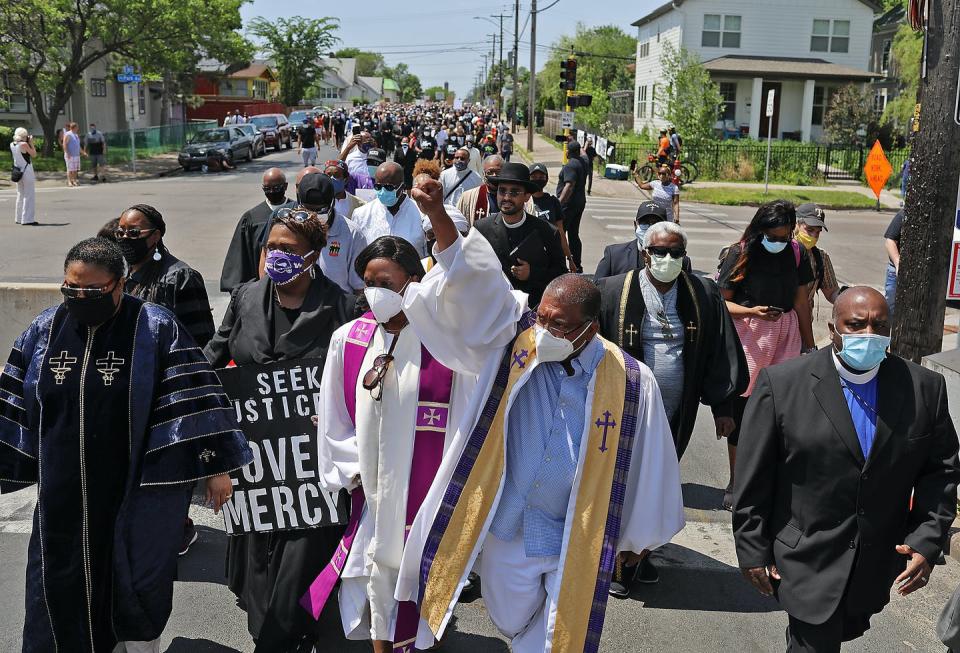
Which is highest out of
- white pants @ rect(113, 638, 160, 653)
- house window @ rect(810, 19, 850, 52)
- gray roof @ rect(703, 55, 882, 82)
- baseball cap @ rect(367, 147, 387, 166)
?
house window @ rect(810, 19, 850, 52)

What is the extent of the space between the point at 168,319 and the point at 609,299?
2.46 metres

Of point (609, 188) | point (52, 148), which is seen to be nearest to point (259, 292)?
point (609, 188)

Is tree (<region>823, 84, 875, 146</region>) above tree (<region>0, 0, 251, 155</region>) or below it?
below

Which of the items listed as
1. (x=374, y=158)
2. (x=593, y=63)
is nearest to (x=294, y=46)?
(x=593, y=63)

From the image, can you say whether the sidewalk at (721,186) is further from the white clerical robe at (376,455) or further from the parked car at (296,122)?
the white clerical robe at (376,455)

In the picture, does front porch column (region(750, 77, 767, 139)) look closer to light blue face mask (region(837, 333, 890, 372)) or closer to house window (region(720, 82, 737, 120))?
house window (region(720, 82, 737, 120))

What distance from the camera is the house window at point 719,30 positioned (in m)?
44.4

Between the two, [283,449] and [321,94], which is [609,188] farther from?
[321,94]

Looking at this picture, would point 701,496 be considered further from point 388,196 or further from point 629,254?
point 388,196

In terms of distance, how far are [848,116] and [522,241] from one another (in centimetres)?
3606

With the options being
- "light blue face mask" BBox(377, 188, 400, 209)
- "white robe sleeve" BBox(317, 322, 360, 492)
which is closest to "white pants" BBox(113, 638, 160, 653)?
"white robe sleeve" BBox(317, 322, 360, 492)

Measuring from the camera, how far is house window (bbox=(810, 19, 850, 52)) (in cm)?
4556

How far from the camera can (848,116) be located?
3900 cm

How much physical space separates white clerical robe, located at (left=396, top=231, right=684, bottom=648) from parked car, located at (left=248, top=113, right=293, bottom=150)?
43.7 m
